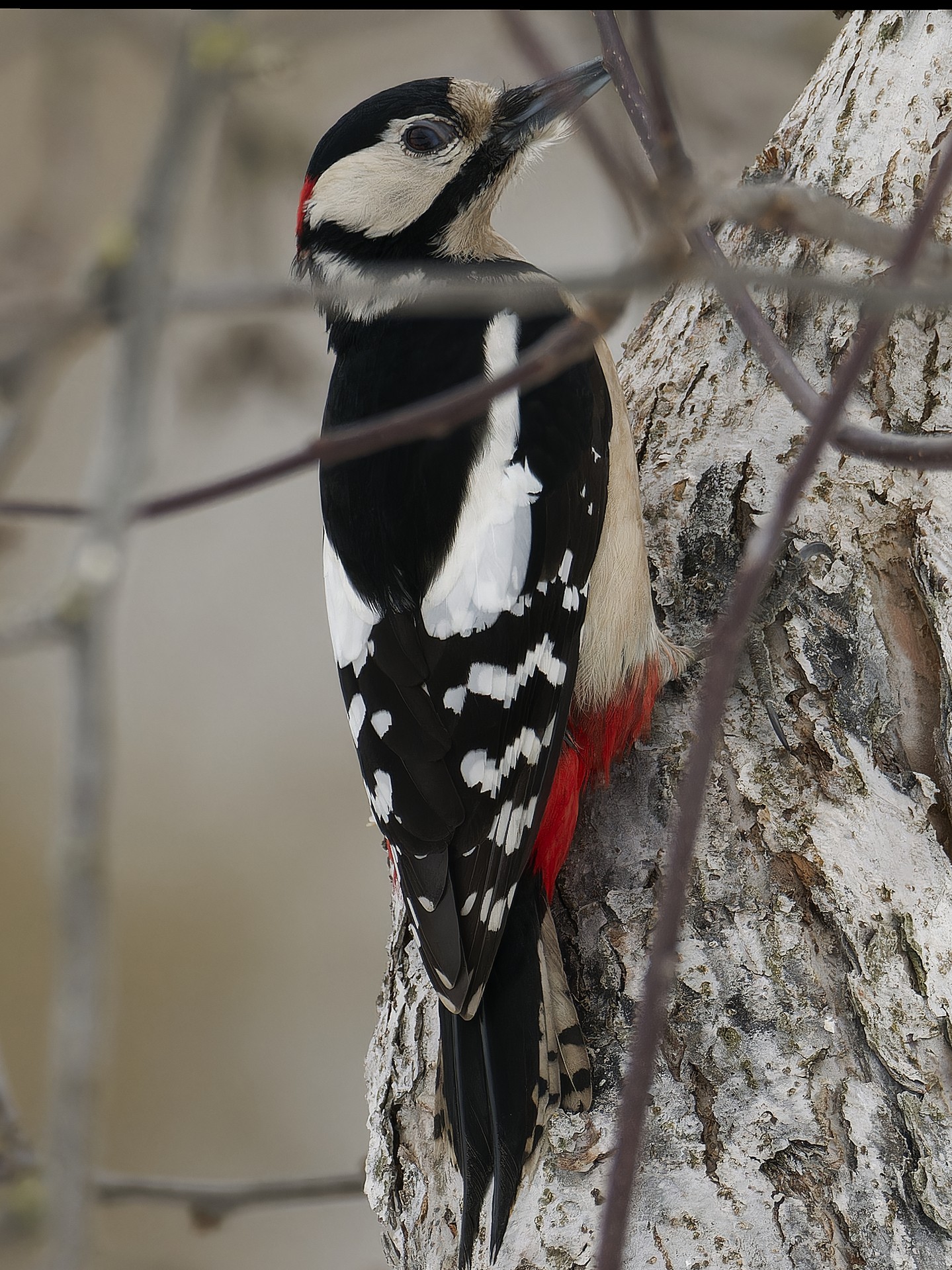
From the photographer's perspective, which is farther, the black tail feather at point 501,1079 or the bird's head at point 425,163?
the bird's head at point 425,163

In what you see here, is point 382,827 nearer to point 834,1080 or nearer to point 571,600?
point 571,600

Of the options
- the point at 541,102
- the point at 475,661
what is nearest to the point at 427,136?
the point at 541,102

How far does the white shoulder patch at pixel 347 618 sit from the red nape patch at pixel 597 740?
0.27 metres

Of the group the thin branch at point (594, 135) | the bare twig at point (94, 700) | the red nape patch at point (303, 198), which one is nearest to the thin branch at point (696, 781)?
the bare twig at point (94, 700)

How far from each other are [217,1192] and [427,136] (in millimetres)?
1380

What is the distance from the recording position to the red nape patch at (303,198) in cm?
165

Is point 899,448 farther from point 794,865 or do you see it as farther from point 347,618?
point 347,618

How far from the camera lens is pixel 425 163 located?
1601 millimetres

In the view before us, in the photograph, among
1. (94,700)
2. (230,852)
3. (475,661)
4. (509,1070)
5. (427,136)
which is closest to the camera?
(94,700)

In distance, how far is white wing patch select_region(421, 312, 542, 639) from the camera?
4.38ft

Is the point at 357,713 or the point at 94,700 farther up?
the point at 357,713

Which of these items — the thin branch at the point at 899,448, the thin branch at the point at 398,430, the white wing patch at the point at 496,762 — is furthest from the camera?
the white wing patch at the point at 496,762

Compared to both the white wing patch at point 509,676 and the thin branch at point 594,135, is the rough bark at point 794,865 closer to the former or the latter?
the white wing patch at point 509,676

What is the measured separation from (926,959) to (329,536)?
0.85 metres
